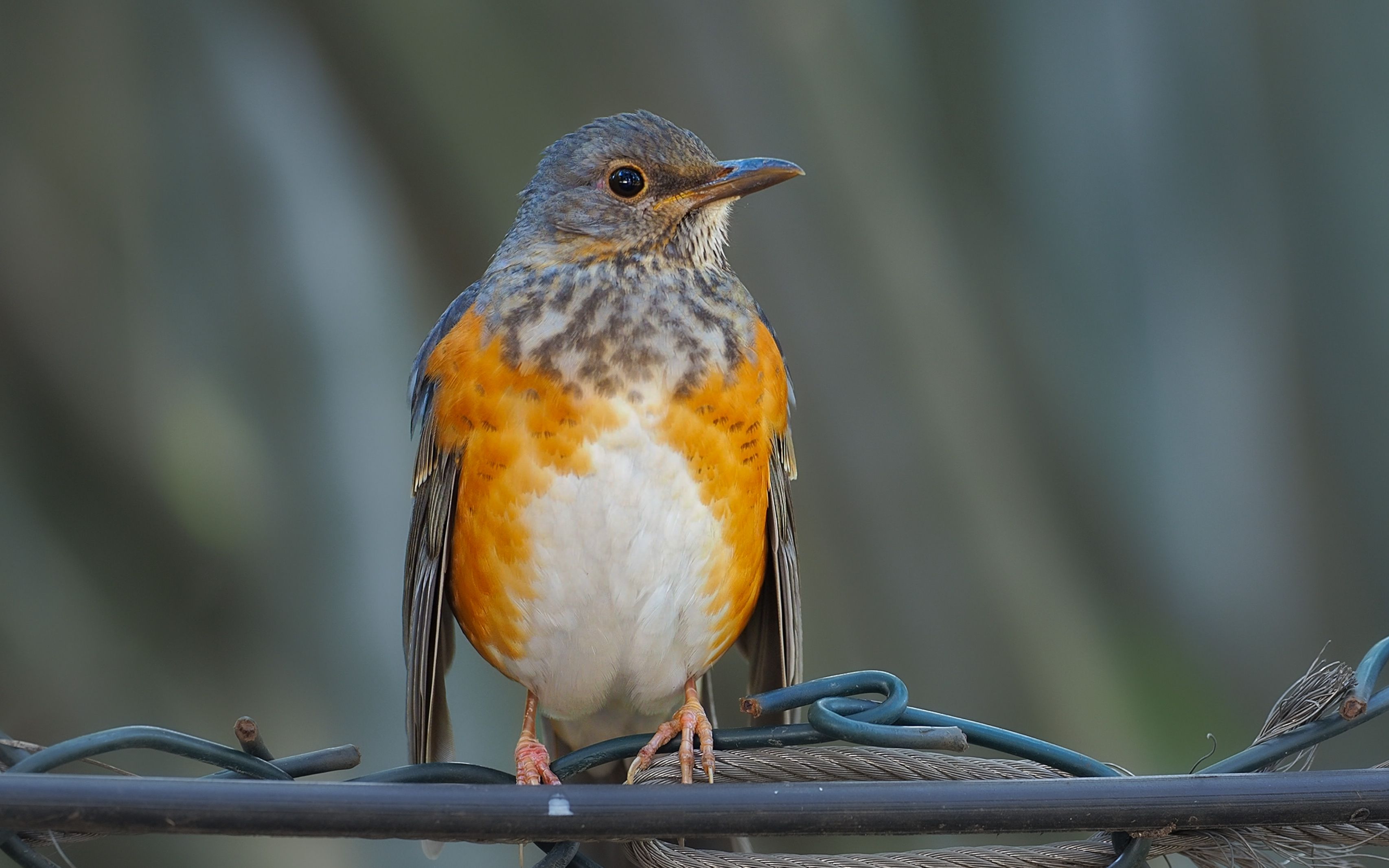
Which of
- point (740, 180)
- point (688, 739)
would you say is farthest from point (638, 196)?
point (688, 739)

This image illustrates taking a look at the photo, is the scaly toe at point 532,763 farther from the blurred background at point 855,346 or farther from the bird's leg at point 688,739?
the blurred background at point 855,346

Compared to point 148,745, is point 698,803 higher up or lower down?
lower down

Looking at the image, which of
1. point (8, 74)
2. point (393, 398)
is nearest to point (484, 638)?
point (393, 398)

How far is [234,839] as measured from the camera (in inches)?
173

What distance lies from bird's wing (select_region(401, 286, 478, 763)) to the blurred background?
1.75 metres

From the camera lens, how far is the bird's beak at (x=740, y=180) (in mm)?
2445

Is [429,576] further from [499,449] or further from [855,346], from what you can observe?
[855,346]

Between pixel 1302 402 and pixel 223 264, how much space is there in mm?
3994

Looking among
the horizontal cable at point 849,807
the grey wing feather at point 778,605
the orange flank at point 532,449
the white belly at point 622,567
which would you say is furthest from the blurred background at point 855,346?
the horizontal cable at point 849,807

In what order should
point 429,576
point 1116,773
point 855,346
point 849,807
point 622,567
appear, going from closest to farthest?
point 849,807
point 1116,773
point 622,567
point 429,576
point 855,346

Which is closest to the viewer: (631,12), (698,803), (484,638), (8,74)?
(698,803)

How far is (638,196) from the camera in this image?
101 inches

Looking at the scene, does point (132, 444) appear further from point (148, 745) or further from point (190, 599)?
point (148, 745)

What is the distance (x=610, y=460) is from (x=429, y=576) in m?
0.51
